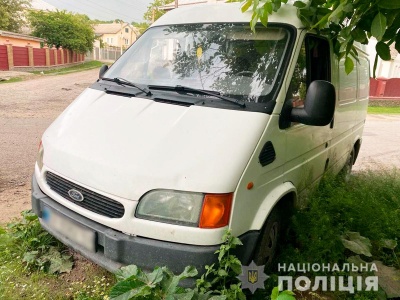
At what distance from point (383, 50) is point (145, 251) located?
2014mm

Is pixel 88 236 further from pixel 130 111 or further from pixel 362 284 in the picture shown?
pixel 362 284

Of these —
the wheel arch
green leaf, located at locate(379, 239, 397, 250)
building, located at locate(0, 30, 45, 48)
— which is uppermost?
building, located at locate(0, 30, 45, 48)

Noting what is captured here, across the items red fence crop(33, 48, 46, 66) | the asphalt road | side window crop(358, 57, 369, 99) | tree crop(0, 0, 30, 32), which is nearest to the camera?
side window crop(358, 57, 369, 99)

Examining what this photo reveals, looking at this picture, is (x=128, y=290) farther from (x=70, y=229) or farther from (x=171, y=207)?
(x=70, y=229)

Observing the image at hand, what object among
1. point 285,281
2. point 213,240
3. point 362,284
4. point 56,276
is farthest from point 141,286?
point 362,284

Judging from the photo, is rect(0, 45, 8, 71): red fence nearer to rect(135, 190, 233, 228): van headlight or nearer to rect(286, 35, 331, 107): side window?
rect(286, 35, 331, 107): side window

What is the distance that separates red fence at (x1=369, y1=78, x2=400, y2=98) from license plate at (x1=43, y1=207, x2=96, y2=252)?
24.0 meters

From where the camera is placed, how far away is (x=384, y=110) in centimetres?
2025

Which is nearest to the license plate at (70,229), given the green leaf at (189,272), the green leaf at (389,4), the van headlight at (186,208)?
the van headlight at (186,208)

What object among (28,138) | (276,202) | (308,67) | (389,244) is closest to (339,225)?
(389,244)

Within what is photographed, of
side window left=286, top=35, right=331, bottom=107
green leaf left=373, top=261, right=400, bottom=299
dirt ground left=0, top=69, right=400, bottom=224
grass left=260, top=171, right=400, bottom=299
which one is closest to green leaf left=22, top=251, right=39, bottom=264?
dirt ground left=0, top=69, right=400, bottom=224

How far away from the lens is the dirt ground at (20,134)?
173 inches

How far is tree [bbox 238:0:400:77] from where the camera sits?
1920 mm

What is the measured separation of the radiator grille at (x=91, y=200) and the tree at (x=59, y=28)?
→ 3760 centimetres
